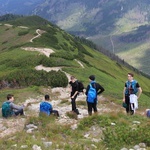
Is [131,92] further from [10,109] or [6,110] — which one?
[6,110]

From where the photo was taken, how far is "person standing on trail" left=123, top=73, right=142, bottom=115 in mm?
21828

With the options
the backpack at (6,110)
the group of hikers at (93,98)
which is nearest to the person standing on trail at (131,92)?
the group of hikers at (93,98)

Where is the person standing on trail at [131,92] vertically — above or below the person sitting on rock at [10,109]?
above

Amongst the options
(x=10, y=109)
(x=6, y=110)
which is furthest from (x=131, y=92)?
(x=6, y=110)

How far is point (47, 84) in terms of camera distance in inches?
1687

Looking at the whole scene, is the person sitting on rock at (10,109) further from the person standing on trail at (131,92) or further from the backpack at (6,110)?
the person standing on trail at (131,92)

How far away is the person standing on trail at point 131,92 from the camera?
21.8 metres

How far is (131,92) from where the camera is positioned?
2197 centimetres

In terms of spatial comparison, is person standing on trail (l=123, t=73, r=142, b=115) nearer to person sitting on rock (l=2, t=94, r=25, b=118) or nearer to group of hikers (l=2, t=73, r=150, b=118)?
group of hikers (l=2, t=73, r=150, b=118)

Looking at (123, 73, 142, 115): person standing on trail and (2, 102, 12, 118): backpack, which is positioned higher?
(123, 73, 142, 115): person standing on trail

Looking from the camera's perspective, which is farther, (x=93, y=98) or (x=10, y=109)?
(x=10, y=109)

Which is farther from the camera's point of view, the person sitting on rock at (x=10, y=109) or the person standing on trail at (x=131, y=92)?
the person sitting on rock at (x=10, y=109)

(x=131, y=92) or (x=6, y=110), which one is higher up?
(x=131, y=92)

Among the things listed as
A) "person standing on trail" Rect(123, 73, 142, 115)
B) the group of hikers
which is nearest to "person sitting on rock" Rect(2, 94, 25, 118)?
the group of hikers
